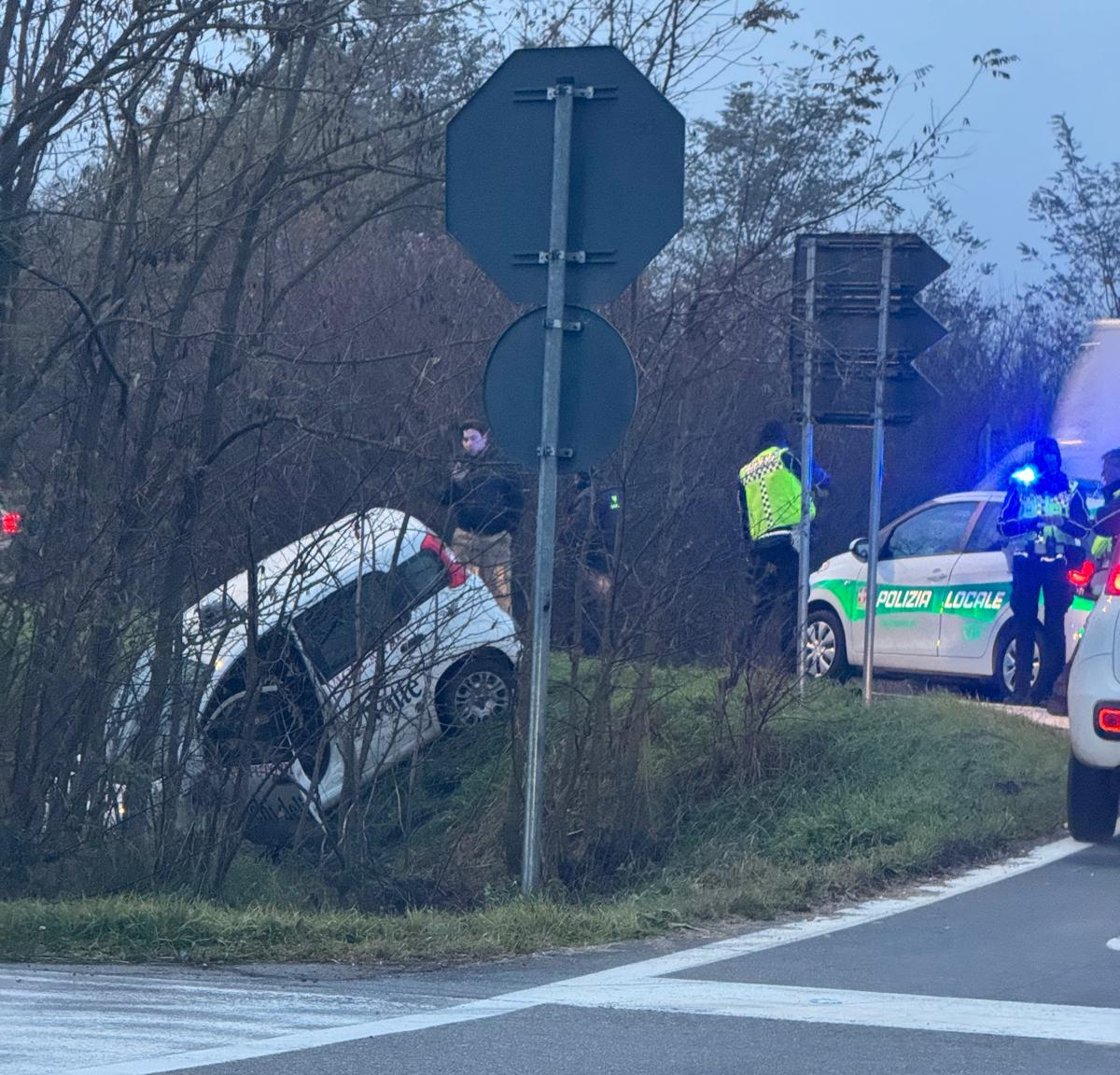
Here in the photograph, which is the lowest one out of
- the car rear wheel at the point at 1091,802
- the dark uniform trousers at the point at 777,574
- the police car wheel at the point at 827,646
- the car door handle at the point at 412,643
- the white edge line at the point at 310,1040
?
the white edge line at the point at 310,1040

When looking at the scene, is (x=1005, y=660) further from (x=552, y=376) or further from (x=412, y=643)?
(x=552, y=376)

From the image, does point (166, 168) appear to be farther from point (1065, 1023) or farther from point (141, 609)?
point (1065, 1023)

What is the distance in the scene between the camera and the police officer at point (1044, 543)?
14414 mm

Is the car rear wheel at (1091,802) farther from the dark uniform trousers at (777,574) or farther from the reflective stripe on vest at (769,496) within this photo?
the reflective stripe on vest at (769,496)

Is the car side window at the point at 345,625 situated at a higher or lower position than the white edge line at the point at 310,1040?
higher

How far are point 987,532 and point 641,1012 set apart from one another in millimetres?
10986

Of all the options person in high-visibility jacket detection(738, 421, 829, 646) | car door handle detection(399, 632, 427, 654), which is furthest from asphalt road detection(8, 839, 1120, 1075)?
person in high-visibility jacket detection(738, 421, 829, 646)

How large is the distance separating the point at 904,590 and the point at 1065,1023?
11.1m

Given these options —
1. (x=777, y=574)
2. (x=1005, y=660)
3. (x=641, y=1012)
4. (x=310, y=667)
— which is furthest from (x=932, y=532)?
(x=641, y=1012)

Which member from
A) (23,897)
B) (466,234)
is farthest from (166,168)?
(23,897)

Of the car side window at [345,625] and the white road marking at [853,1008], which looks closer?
the white road marking at [853,1008]

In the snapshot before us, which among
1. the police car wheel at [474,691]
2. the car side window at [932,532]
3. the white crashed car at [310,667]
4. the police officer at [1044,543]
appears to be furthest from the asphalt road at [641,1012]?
the car side window at [932,532]

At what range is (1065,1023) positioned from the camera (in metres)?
5.56

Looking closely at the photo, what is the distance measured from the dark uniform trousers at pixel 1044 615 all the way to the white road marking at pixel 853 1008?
919 cm
